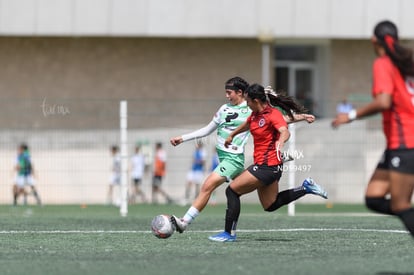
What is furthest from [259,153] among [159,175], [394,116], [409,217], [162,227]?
[159,175]

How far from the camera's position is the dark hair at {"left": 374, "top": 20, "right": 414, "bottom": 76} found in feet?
28.5

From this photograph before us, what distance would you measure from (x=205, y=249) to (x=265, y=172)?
1475mm

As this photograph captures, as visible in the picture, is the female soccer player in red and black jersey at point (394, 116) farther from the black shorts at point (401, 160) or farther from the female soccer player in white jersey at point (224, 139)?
the female soccer player in white jersey at point (224, 139)

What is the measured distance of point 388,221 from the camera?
641 inches

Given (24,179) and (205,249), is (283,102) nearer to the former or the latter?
(205,249)

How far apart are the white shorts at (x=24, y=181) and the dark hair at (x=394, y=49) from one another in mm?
15953

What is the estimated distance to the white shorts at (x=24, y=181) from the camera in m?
23.7

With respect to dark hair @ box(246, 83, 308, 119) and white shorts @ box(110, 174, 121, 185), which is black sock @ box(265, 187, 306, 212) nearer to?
dark hair @ box(246, 83, 308, 119)

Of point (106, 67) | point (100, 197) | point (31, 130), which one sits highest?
point (106, 67)

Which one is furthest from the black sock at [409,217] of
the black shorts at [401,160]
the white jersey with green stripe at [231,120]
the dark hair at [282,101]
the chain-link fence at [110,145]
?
the chain-link fence at [110,145]

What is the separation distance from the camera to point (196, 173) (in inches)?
1014

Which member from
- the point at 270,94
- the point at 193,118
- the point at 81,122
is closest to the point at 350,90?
the point at 193,118

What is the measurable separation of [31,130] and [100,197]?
357 centimetres

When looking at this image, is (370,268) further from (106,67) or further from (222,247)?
(106,67)
